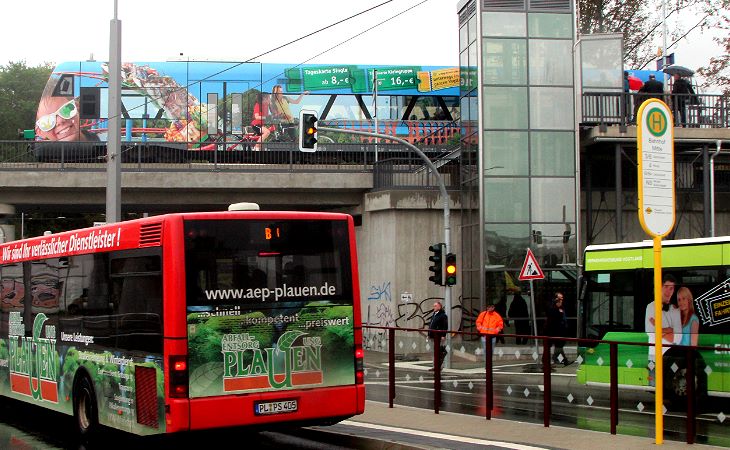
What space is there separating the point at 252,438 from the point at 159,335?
3.42 metres

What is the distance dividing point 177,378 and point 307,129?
15.0 metres

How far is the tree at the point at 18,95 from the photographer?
84812 millimetres

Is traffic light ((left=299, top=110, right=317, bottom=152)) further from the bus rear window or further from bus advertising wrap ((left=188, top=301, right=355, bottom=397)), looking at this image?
bus advertising wrap ((left=188, top=301, right=355, bottom=397))

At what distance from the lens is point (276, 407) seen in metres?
11.0

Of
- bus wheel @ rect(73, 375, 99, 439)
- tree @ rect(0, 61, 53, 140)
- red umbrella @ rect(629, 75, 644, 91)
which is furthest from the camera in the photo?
tree @ rect(0, 61, 53, 140)

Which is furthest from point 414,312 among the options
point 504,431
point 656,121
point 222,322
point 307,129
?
point 656,121

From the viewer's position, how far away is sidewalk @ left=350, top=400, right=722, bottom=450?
Result: 10703 mm

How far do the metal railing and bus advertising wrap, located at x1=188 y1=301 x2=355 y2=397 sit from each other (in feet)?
68.0

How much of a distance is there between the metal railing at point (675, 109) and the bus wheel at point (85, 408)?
21037 millimetres

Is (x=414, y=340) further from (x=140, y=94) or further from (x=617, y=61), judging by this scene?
(x=140, y=94)

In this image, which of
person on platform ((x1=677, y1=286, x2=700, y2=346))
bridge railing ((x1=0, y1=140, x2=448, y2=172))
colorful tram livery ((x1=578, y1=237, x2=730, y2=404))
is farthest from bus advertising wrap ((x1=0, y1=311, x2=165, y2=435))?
bridge railing ((x1=0, y1=140, x2=448, y2=172))

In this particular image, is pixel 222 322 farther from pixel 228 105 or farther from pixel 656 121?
pixel 228 105

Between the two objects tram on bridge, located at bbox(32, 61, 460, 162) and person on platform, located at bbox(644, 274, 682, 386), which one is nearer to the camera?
person on platform, located at bbox(644, 274, 682, 386)

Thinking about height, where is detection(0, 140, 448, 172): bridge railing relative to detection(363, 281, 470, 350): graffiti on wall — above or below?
above
